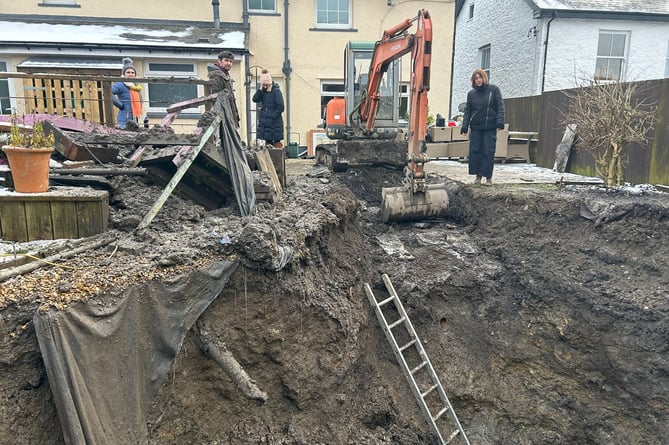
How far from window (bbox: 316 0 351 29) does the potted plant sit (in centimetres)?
1169

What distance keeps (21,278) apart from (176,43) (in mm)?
10785

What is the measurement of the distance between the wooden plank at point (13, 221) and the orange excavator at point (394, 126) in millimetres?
4535

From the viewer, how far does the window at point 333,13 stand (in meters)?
14.1

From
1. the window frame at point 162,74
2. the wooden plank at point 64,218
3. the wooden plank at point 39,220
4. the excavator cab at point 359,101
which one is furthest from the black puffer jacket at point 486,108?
the window frame at point 162,74

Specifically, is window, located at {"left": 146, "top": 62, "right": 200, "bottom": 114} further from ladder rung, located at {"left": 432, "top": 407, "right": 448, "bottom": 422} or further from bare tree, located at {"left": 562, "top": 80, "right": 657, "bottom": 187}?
ladder rung, located at {"left": 432, "top": 407, "right": 448, "bottom": 422}

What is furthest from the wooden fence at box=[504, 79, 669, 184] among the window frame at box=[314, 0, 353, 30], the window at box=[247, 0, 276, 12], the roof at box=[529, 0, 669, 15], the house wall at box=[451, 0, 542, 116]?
the window at box=[247, 0, 276, 12]

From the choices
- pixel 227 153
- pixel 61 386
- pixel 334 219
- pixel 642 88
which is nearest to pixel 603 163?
pixel 642 88

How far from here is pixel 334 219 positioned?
5.39m

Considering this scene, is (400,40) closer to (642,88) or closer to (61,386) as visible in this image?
(642,88)

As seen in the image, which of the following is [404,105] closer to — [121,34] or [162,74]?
[162,74]

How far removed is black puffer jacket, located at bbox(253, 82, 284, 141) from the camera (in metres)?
9.33

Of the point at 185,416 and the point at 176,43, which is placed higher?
the point at 176,43

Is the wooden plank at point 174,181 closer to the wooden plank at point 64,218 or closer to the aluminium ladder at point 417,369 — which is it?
the wooden plank at point 64,218

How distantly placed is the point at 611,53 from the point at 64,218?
1516 centimetres
